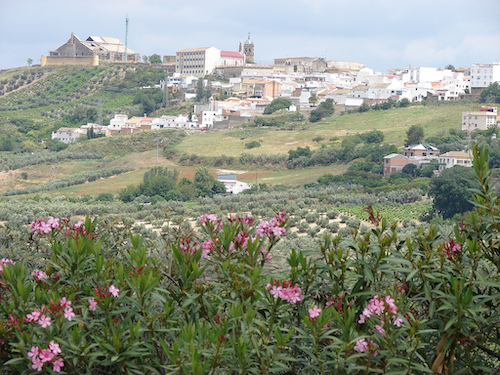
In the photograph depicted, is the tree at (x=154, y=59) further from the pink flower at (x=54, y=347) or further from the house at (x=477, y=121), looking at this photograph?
the pink flower at (x=54, y=347)

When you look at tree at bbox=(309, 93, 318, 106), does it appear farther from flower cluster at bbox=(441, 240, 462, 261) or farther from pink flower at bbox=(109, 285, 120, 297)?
pink flower at bbox=(109, 285, 120, 297)

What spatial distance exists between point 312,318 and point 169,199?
3498 centimetres

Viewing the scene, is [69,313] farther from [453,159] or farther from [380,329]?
[453,159]

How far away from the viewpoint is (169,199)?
37406 millimetres

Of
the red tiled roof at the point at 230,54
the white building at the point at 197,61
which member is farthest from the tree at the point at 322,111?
the red tiled roof at the point at 230,54

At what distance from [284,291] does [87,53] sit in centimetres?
9090

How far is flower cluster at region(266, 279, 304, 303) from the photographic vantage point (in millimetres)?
2891

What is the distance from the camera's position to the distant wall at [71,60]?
3406 inches

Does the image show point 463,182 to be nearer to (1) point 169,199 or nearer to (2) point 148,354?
(1) point 169,199

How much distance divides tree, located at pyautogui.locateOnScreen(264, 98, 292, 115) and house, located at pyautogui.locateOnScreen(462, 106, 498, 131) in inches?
735

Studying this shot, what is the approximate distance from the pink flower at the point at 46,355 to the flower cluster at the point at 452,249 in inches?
72.7

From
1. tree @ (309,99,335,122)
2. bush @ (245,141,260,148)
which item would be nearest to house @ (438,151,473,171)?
bush @ (245,141,260,148)

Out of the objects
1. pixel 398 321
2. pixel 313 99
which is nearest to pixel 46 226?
pixel 398 321

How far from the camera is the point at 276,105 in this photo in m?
62.6
